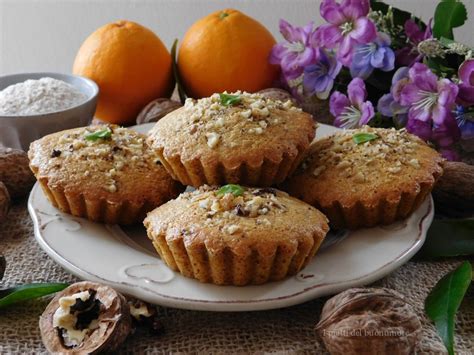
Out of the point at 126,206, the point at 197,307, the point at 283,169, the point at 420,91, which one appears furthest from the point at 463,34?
the point at 197,307

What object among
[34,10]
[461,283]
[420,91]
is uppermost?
[420,91]

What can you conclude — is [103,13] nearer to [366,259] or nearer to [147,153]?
[147,153]

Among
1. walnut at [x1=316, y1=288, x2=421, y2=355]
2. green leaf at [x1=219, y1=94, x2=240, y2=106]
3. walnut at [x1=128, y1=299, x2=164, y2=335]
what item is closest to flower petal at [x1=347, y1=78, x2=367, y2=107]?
green leaf at [x1=219, y1=94, x2=240, y2=106]

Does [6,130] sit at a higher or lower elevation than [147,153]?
lower

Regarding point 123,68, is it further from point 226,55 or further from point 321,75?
point 321,75

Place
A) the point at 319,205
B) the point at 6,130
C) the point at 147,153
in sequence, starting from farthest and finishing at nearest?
1. the point at 6,130
2. the point at 147,153
3. the point at 319,205

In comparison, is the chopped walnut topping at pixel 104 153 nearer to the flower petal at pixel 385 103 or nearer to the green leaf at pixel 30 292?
the green leaf at pixel 30 292
